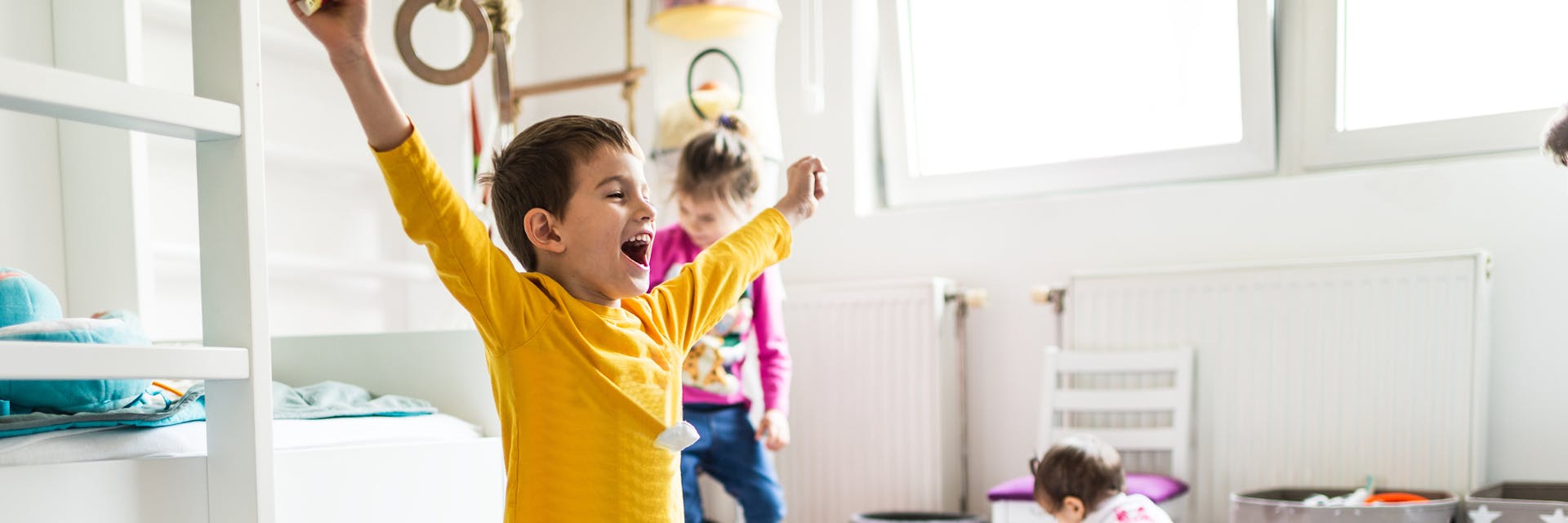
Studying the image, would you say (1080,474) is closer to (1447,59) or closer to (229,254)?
(1447,59)

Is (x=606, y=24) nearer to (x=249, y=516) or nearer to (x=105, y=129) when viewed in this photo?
(x=105, y=129)

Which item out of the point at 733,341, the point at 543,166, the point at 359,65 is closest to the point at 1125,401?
the point at 733,341

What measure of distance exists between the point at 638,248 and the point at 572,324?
0.09m

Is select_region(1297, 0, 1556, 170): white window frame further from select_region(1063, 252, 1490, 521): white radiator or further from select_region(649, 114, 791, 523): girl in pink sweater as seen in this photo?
select_region(649, 114, 791, 523): girl in pink sweater

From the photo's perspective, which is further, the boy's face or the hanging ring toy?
the hanging ring toy

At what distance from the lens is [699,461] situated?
214cm

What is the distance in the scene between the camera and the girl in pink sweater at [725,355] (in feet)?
6.84

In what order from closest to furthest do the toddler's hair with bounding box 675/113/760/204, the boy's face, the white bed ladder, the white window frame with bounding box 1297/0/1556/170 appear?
the white bed ladder → the boy's face → the toddler's hair with bounding box 675/113/760/204 → the white window frame with bounding box 1297/0/1556/170

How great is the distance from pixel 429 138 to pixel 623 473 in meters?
1.49

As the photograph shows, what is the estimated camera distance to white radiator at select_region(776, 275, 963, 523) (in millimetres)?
2707

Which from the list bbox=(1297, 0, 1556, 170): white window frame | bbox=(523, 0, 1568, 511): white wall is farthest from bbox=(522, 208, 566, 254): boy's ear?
bbox=(1297, 0, 1556, 170): white window frame

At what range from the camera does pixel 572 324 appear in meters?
1.04

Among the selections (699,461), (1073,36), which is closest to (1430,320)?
(1073,36)

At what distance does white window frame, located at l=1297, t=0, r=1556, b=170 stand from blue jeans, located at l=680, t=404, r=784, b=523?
1.31 meters
